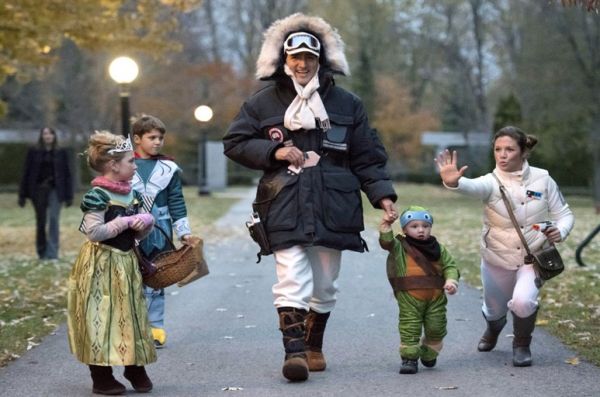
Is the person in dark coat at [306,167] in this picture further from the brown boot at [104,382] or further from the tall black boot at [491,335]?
the tall black boot at [491,335]

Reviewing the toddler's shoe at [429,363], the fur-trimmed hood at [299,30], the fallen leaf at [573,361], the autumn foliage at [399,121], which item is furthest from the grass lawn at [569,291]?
the autumn foliage at [399,121]

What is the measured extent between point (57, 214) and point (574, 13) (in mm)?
26941

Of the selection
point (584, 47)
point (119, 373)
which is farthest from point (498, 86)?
point (119, 373)

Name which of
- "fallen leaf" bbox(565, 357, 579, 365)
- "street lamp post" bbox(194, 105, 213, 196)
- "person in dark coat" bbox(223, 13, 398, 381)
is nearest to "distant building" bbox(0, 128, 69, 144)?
"street lamp post" bbox(194, 105, 213, 196)

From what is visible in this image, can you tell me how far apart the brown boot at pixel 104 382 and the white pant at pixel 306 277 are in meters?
1.11

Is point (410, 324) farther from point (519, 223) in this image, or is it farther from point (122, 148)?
point (122, 148)

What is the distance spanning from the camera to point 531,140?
7.32 metres

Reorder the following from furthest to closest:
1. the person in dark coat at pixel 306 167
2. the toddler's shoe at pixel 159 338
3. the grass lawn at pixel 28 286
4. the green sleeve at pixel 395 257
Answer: the grass lawn at pixel 28 286 < the toddler's shoe at pixel 159 338 < the green sleeve at pixel 395 257 < the person in dark coat at pixel 306 167

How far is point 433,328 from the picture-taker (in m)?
6.86

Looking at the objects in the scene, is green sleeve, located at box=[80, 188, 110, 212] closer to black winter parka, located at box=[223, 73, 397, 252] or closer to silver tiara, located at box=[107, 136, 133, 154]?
silver tiara, located at box=[107, 136, 133, 154]

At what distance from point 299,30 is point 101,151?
153cm

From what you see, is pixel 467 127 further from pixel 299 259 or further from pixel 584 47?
pixel 299 259

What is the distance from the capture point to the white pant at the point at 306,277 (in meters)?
6.73

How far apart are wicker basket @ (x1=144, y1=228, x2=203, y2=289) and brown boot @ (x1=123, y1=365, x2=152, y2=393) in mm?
623
